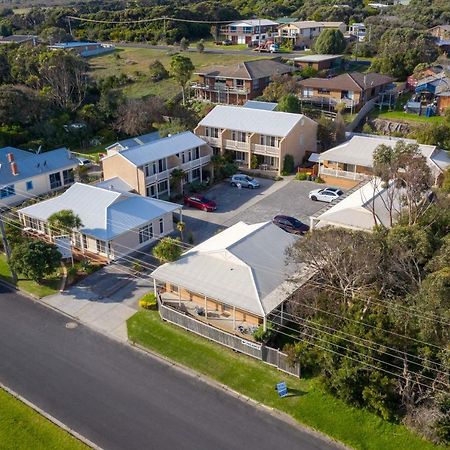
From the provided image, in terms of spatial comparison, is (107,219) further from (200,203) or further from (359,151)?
(359,151)

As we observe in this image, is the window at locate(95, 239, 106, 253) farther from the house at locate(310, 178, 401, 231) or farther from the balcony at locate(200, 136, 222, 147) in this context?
the balcony at locate(200, 136, 222, 147)

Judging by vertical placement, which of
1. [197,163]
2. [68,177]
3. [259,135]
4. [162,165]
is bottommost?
[68,177]

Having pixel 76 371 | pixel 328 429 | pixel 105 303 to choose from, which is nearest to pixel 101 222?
pixel 105 303

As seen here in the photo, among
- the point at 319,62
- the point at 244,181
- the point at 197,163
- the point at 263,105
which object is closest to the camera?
the point at 244,181

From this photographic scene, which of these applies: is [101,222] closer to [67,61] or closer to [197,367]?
[197,367]

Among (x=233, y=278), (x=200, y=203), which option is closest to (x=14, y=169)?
(x=200, y=203)

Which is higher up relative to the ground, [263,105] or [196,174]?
[263,105]
